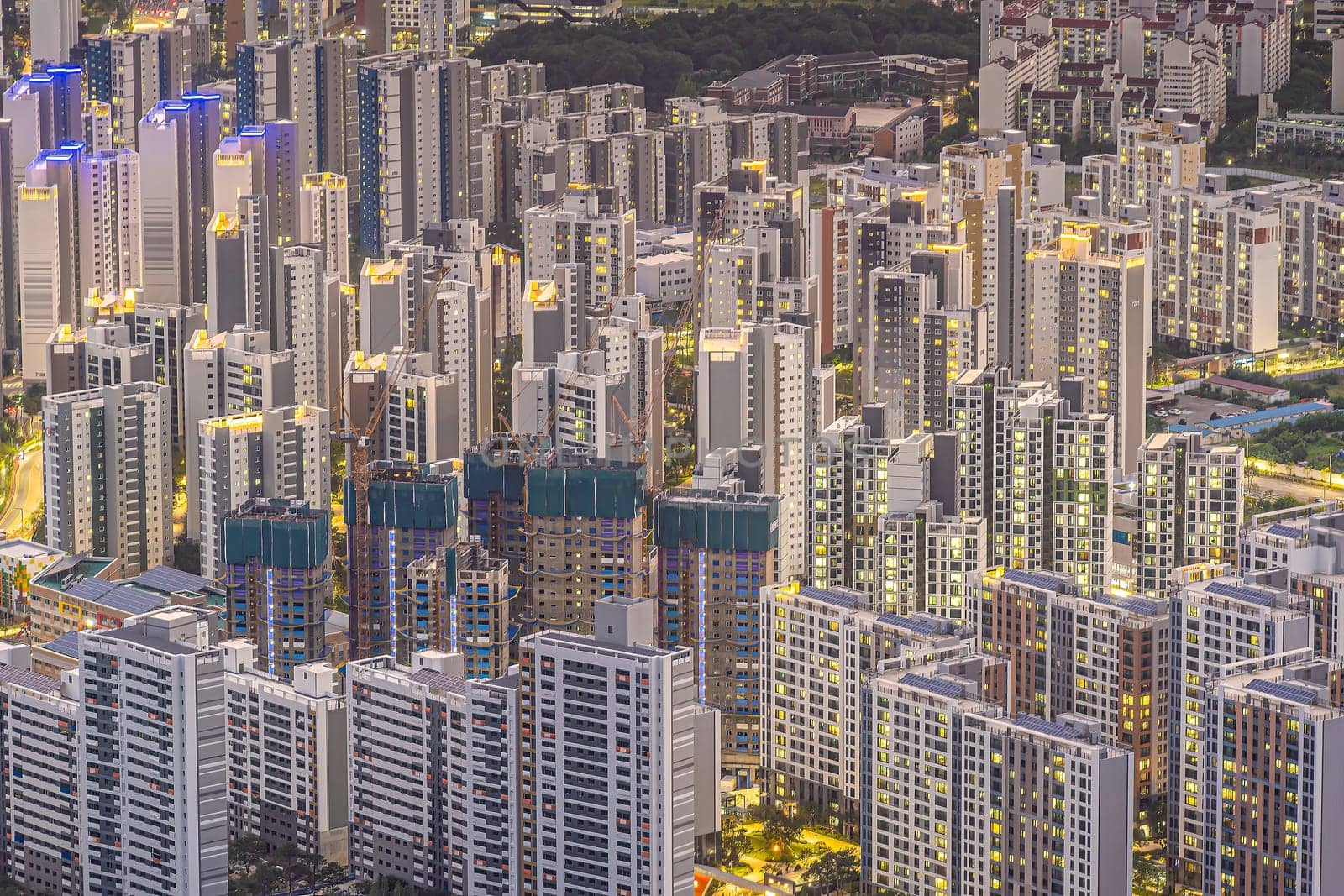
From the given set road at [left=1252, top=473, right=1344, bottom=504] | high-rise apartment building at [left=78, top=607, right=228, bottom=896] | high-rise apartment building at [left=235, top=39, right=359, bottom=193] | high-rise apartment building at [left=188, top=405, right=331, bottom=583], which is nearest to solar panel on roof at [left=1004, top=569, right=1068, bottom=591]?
high-rise apartment building at [left=78, top=607, right=228, bottom=896]

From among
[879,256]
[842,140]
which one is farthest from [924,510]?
[842,140]

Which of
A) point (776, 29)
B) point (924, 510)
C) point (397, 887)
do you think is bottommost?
point (397, 887)

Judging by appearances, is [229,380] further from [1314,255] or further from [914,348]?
[1314,255]

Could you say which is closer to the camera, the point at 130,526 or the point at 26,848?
the point at 26,848

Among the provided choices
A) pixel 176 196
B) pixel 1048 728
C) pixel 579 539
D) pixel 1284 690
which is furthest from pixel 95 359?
pixel 1284 690

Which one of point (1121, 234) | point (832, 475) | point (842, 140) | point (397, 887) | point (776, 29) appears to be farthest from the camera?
point (776, 29)

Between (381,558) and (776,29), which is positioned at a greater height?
(776,29)

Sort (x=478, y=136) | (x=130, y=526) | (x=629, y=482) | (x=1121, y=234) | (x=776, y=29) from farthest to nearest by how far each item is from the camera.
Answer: (x=776, y=29) → (x=478, y=136) → (x=1121, y=234) → (x=130, y=526) → (x=629, y=482)

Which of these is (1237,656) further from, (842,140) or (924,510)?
(842,140)
